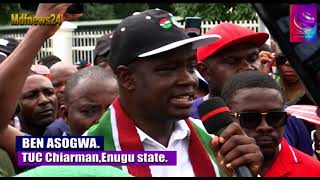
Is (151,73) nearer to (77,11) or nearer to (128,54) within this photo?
(128,54)

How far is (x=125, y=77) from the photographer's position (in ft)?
8.73

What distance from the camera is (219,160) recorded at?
A: 2.45 m

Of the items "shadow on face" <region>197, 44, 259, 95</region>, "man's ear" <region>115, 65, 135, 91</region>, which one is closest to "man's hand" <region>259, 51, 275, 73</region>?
"shadow on face" <region>197, 44, 259, 95</region>

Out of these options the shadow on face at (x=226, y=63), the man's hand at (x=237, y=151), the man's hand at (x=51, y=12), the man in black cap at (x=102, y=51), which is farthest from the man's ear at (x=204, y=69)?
the man's hand at (x=237, y=151)

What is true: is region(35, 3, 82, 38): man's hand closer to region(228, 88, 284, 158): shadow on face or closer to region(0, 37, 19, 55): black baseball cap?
region(228, 88, 284, 158): shadow on face

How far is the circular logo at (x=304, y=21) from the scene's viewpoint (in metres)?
1.75

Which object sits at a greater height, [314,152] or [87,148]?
[87,148]

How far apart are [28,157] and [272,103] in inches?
38.9

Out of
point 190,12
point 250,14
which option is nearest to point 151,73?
point 250,14

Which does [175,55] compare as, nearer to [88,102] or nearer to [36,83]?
[88,102]

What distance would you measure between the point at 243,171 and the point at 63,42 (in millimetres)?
10335

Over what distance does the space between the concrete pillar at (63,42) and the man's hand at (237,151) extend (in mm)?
9609

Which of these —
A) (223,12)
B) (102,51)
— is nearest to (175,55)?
(102,51)

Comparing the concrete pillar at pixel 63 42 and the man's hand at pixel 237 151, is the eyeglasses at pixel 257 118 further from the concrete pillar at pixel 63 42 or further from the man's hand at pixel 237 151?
the concrete pillar at pixel 63 42
